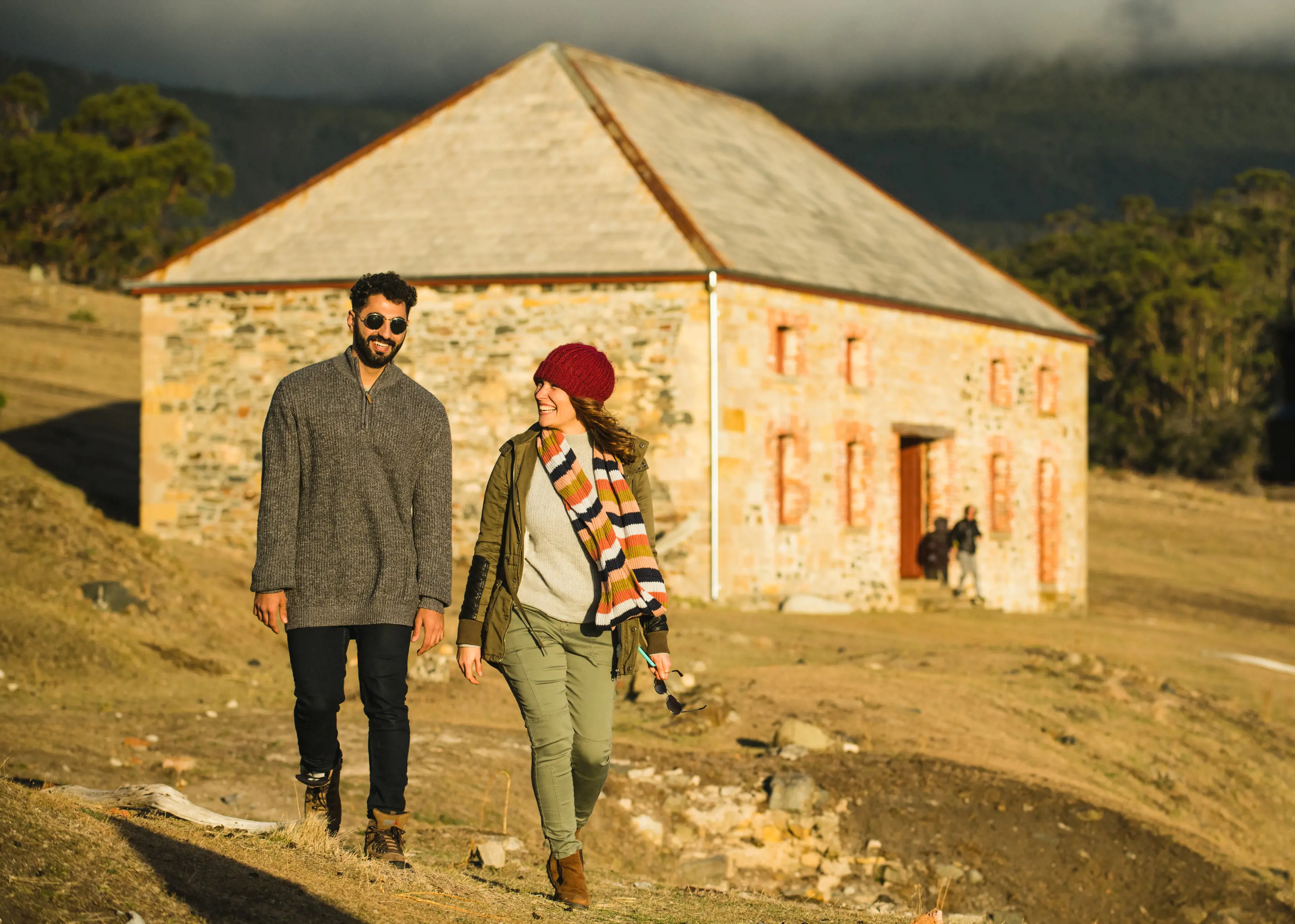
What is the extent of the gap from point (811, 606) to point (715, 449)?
2.70 meters

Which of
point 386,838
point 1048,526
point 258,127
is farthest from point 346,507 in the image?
point 258,127

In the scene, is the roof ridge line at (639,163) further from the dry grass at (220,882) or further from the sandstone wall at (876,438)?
the dry grass at (220,882)

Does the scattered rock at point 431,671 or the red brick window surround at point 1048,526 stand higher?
the red brick window surround at point 1048,526

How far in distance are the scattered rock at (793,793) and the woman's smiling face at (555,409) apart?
487cm

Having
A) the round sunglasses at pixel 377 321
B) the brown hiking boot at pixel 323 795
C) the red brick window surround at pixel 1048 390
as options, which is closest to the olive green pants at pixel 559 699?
the brown hiking boot at pixel 323 795

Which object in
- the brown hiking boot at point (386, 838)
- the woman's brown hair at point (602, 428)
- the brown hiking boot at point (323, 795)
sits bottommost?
the brown hiking boot at point (386, 838)

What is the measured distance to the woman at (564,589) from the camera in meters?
5.18

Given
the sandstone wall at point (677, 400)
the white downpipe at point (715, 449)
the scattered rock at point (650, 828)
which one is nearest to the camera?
the scattered rock at point (650, 828)

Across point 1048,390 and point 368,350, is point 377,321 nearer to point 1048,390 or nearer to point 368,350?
point 368,350

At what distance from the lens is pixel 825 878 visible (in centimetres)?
874

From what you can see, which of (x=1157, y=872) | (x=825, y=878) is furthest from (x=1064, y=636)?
(x=825, y=878)

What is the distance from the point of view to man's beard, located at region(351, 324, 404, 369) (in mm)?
5227

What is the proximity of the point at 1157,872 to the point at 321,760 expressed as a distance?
6451mm

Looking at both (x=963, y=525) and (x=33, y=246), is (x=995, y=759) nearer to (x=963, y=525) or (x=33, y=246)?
(x=963, y=525)
